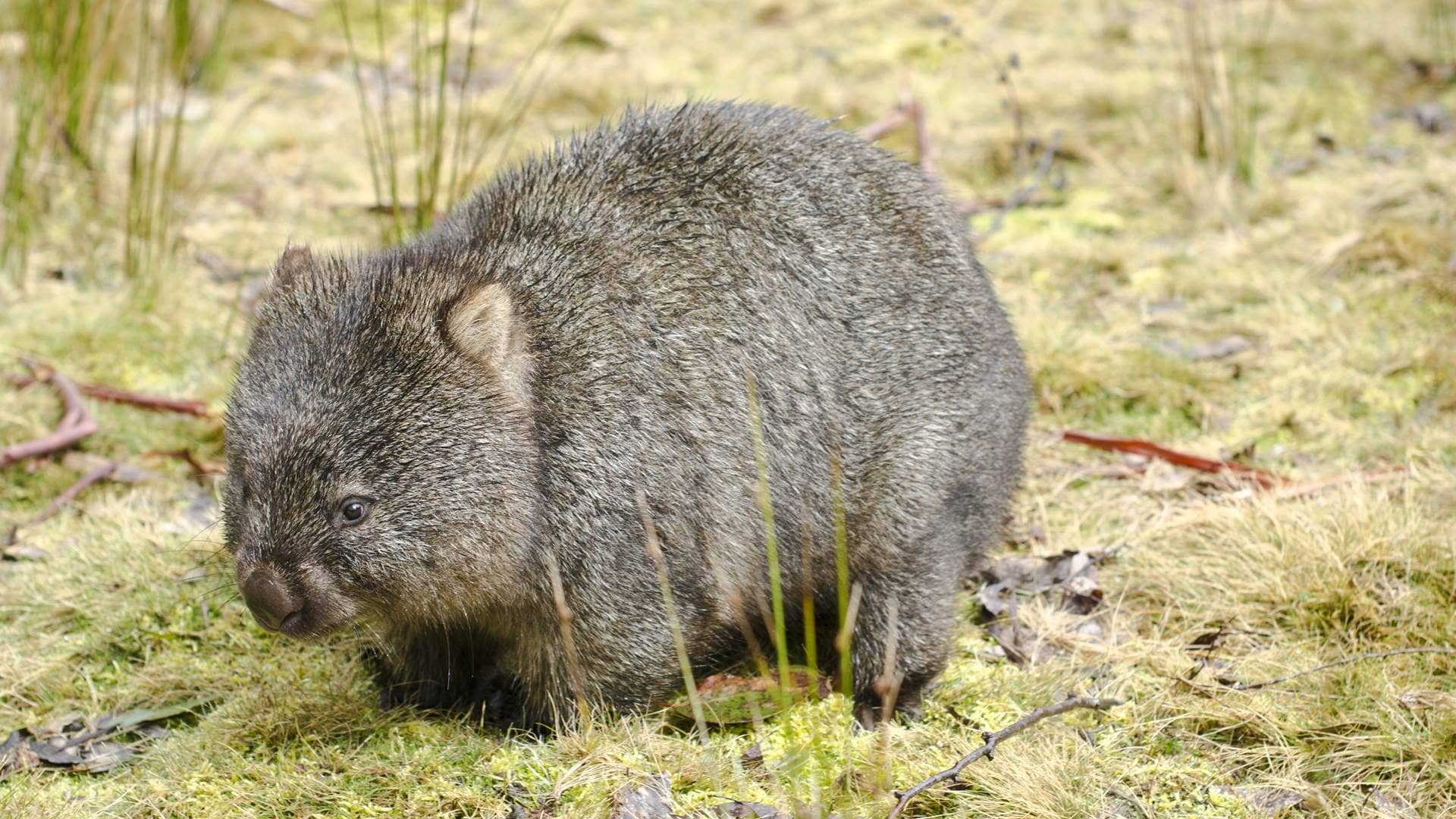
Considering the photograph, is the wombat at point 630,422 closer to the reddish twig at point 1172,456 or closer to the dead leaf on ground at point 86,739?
the dead leaf on ground at point 86,739

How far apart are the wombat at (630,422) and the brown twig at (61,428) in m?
1.91

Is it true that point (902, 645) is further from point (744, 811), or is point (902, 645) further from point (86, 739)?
point (86, 739)

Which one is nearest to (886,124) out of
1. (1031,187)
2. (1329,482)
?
(1031,187)

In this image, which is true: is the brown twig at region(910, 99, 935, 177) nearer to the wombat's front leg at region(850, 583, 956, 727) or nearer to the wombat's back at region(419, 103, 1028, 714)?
the wombat's back at region(419, 103, 1028, 714)

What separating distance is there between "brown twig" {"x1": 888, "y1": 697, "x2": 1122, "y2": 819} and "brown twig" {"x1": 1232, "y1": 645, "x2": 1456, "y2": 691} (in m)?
0.42

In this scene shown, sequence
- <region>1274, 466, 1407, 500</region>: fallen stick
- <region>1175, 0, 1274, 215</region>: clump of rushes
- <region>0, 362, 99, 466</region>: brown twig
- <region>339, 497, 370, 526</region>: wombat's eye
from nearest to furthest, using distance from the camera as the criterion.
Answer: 1. <region>339, 497, 370, 526</region>: wombat's eye
2. <region>1274, 466, 1407, 500</region>: fallen stick
3. <region>0, 362, 99, 466</region>: brown twig
4. <region>1175, 0, 1274, 215</region>: clump of rushes

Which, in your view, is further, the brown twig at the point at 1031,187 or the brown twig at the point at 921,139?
the brown twig at the point at 921,139

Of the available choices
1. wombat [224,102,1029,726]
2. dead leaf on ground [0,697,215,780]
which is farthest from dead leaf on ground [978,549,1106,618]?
dead leaf on ground [0,697,215,780]

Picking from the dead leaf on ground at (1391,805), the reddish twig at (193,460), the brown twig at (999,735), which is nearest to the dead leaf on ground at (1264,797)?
the dead leaf on ground at (1391,805)

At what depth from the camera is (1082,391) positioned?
586 cm

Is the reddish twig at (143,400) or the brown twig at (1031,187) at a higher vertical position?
the brown twig at (1031,187)

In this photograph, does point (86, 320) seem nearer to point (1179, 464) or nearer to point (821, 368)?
point (821, 368)

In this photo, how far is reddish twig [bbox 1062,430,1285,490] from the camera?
4.98m

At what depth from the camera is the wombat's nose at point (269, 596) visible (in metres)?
3.49
